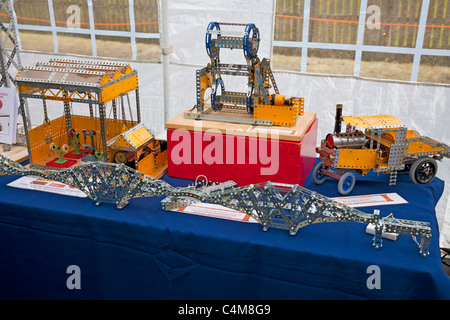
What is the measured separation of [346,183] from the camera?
4035 millimetres

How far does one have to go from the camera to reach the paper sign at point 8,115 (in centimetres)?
464

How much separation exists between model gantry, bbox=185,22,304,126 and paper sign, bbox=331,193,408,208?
0.84 metres

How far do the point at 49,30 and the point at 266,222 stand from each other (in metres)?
4.03

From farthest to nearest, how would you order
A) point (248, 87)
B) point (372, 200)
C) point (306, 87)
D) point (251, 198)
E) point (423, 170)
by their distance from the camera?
point (306, 87), point (248, 87), point (423, 170), point (372, 200), point (251, 198)

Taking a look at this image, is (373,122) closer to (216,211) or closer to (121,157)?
(216,211)

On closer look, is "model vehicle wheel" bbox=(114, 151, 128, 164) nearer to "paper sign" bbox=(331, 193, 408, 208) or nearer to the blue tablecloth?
the blue tablecloth

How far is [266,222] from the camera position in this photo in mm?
3422

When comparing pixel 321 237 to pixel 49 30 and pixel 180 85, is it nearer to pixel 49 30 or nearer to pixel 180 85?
pixel 180 85

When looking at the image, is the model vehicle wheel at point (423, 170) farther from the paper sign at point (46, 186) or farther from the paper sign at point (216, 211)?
the paper sign at point (46, 186)

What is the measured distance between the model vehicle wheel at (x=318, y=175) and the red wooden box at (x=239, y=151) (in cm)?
11

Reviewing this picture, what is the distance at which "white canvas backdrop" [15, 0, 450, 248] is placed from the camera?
464 centimetres

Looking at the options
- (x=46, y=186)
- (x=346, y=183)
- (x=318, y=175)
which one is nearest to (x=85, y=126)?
(x=46, y=186)

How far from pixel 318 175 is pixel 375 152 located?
1.83 ft
